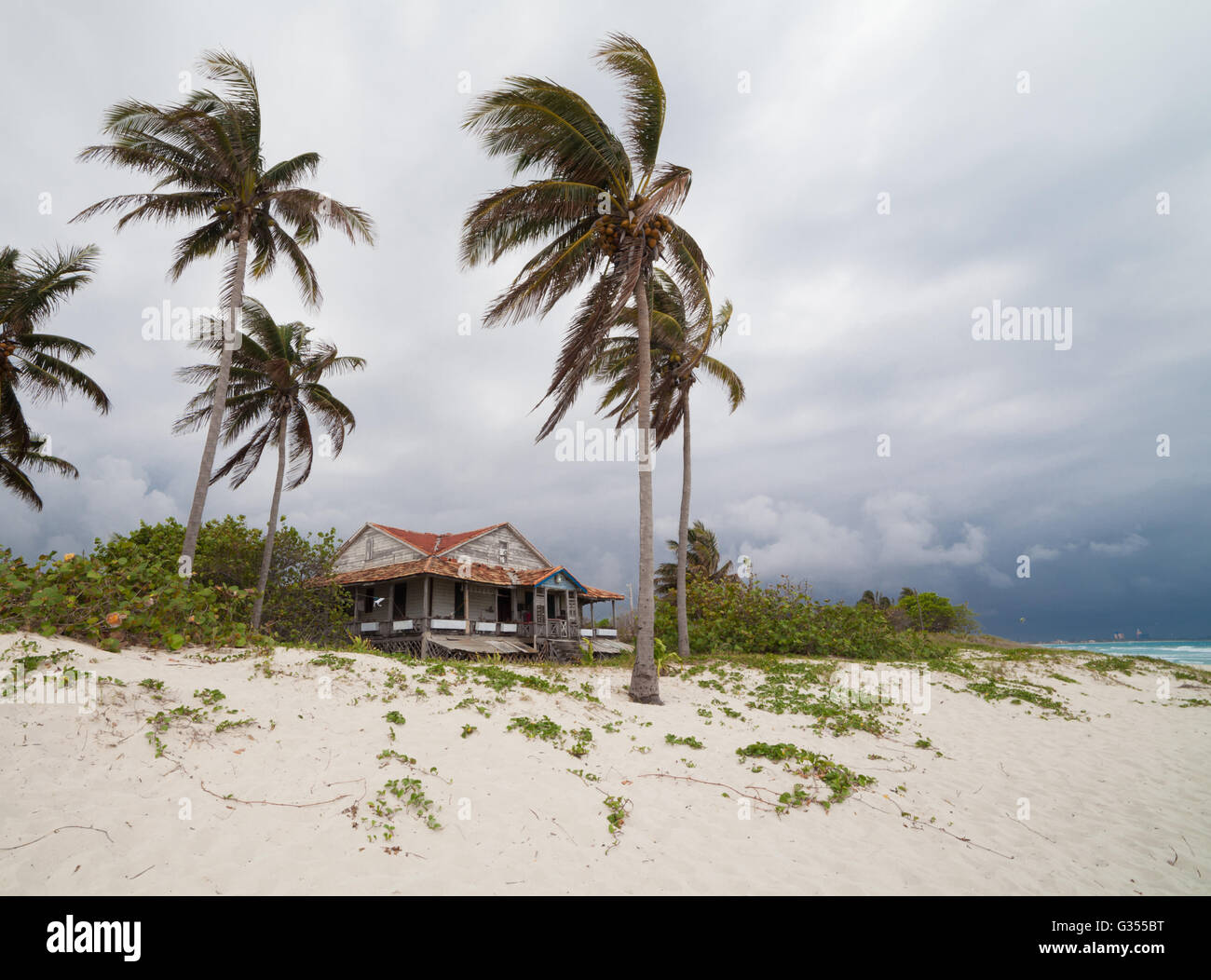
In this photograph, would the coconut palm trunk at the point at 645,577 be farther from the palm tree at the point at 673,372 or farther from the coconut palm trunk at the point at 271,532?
the coconut palm trunk at the point at 271,532

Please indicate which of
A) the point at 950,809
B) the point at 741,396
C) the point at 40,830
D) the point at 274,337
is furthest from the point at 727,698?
the point at 274,337

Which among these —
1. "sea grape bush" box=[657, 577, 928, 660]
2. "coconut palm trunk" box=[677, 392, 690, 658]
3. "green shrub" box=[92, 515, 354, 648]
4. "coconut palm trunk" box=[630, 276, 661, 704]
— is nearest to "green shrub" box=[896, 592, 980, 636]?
"sea grape bush" box=[657, 577, 928, 660]

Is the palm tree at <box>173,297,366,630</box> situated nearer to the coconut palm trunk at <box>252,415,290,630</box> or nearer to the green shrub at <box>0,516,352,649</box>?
the coconut palm trunk at <box>252,415,290,630</box>

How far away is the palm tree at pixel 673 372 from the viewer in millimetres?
15312

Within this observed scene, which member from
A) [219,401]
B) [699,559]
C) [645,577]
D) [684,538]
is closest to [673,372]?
[684,538]

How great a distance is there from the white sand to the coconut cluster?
25.3 ft

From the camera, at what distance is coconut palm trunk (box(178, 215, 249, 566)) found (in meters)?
12.6

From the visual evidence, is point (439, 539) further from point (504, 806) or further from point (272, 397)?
point (504, 806)

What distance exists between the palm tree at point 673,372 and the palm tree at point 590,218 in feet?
13.5

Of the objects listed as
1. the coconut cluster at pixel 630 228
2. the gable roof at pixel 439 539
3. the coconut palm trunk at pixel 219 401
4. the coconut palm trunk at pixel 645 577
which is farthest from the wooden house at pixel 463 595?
the coconut cluster at pixel 630 228

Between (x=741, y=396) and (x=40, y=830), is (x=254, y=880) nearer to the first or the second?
(x=40, y=830)

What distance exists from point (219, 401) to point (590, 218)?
30.9ft

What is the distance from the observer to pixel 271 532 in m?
18.2

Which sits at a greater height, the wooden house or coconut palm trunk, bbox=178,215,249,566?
coconut palm trunk, bbox=178,215,249,566
